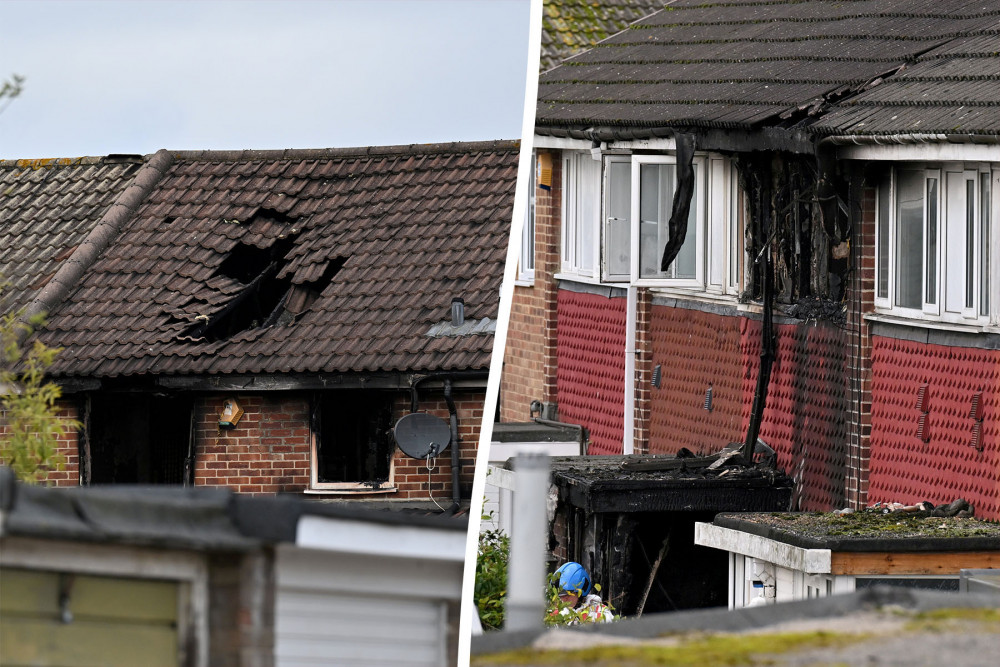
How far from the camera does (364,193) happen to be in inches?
192

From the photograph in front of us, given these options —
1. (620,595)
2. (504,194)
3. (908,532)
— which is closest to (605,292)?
(620,595)

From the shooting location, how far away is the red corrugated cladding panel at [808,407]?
38.6 ft

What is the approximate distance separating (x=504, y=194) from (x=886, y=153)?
5.88 m

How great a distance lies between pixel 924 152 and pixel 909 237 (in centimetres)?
108

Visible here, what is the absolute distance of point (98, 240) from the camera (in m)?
5.02

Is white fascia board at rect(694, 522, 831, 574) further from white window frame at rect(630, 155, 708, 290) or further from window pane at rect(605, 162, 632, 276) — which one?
window pane at rect(605, 162, 632, 276)

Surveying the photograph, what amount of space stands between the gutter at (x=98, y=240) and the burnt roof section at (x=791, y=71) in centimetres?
531

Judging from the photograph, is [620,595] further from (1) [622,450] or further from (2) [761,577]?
(1) [622,450]

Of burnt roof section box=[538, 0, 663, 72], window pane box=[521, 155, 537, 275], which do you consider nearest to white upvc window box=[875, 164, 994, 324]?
window pane box=[521, 155, 537, 275]

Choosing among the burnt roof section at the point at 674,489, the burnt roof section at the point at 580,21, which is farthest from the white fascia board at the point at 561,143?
the burnt roof section at the point at 580,21

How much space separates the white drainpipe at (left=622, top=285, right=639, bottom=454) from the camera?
14.6 m

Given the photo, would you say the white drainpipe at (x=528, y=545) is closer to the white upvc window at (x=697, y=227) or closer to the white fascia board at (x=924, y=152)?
the white fascia board at (x=924, y=152)

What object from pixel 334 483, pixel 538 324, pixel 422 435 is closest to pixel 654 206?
pixel 538 324

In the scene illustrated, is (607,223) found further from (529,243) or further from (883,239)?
(883,239)
